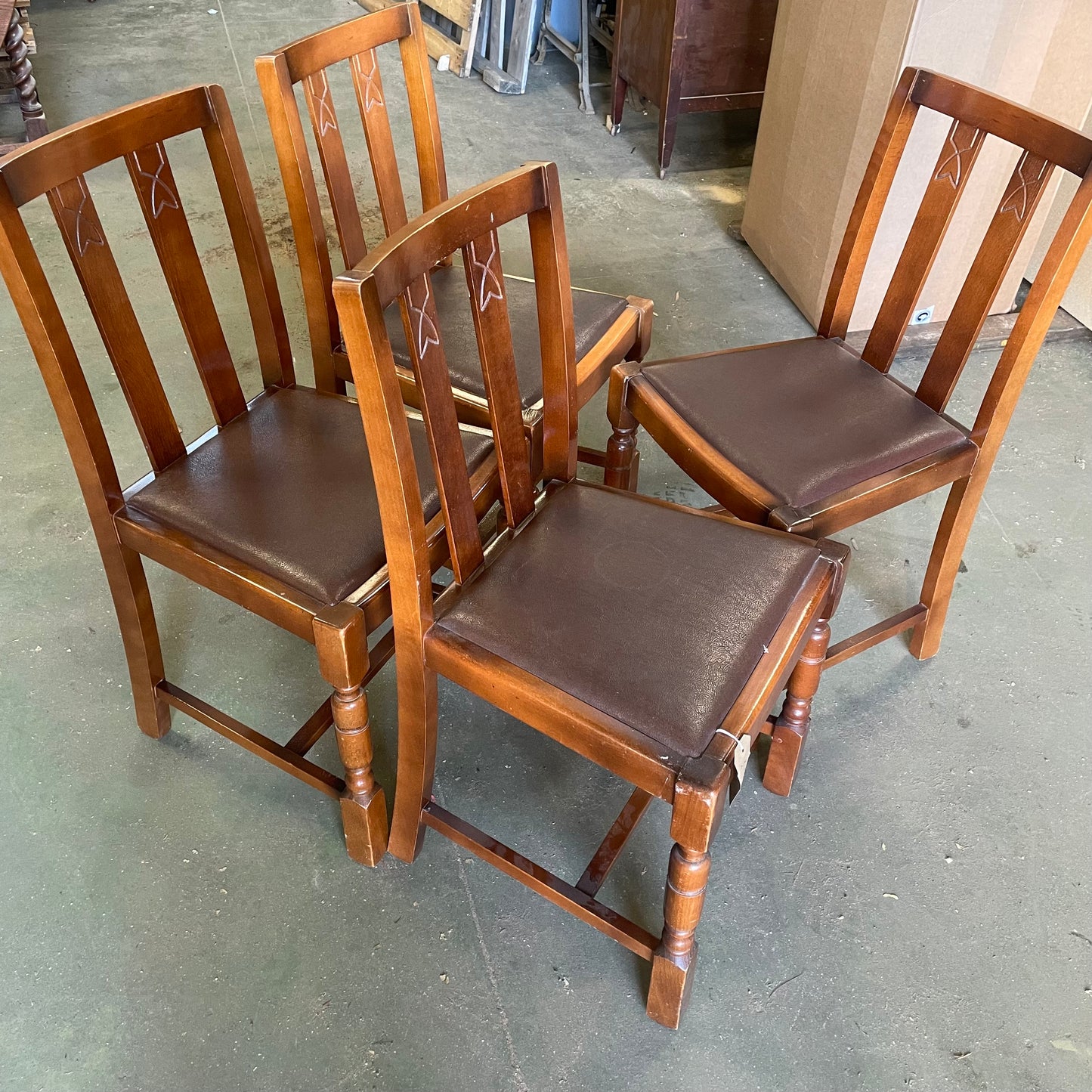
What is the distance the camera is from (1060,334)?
9.07 ft

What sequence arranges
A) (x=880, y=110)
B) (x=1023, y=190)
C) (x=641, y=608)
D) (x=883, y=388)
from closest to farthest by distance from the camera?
(x=641, y=608)
(x=1023, y=190)
(x=883, y=388)
(x=880, y=110)

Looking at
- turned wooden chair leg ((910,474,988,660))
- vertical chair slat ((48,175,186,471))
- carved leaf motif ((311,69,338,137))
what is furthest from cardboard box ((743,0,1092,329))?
vertical chair slat ((48,175,186,471))

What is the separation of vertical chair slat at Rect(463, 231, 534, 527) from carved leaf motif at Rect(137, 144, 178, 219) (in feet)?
1.52

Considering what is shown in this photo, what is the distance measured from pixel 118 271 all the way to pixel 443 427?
583 millimetres

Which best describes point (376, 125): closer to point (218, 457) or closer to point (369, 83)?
point (369, 83)

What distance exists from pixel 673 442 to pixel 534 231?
454 mm

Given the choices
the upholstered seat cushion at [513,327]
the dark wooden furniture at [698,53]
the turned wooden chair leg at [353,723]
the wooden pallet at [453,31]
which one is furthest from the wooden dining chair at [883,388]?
the wooden pallet at [453,31]

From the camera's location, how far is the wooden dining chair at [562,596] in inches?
42.3

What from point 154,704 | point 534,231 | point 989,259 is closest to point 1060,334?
point 989,259

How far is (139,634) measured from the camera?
5.08 feet

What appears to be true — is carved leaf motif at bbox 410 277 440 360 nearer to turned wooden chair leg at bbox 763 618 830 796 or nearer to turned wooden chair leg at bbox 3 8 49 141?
turned wooden chair leg at bbox 763 618 830 796

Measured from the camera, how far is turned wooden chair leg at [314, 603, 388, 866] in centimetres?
123

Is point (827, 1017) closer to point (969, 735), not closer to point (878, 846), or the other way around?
point (878, 846)

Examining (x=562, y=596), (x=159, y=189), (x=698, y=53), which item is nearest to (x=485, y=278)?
(x=562, y=596)
